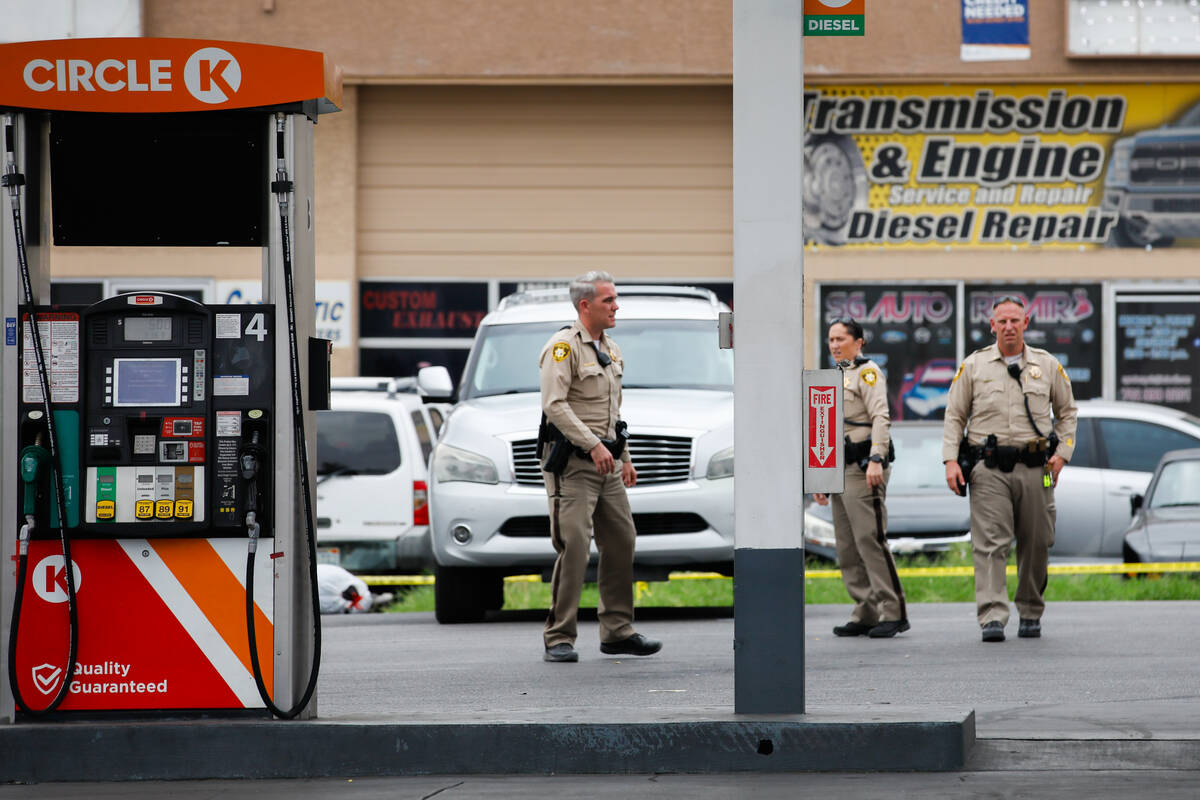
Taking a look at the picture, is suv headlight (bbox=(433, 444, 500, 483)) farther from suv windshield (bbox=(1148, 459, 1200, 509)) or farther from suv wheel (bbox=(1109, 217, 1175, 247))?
suv wheel (bbox=(1109, 217, 1175, 247))

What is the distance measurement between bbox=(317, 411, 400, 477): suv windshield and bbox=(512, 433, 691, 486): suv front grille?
2.85 meters

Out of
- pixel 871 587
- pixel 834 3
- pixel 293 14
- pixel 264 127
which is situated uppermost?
pixel 293 14

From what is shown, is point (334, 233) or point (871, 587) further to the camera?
point (334, 233)

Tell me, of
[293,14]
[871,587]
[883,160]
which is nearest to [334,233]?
[293,14]

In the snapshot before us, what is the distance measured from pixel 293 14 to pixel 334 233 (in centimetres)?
254

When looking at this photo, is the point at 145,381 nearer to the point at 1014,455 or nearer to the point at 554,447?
the point at 554,447

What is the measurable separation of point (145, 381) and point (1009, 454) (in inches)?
216

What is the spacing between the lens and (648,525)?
447 inches

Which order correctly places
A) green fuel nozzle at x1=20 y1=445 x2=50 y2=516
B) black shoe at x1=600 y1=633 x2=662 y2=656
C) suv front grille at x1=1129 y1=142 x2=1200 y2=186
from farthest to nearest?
suv front grille at x1=1129 y1=142 x2=1200 y2=186
black shoe at x1=600 y1=633 x2=662 y2=656
green fuel nozzle at x1=20 y1=445 x2=50 y2=516

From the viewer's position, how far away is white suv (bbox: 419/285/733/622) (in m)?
11.3

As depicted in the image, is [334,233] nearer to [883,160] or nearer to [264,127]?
[883,160]

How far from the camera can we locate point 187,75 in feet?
21.0

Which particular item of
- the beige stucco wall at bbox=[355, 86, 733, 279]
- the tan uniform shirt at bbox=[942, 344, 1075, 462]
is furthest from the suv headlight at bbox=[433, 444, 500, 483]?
the beige stucco wall at bbox=[355, 86, 733, 279]

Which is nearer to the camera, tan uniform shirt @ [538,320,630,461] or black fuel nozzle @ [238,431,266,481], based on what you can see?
black fuel nozzle @ [238,431,266,481]
